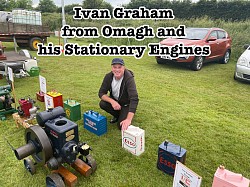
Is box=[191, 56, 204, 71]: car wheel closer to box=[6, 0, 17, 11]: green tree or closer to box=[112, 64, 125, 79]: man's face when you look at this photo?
box=[112, 64, 125, 79]: man's face

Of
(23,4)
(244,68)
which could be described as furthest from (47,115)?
(23,4)

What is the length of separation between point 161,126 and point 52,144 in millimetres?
1905

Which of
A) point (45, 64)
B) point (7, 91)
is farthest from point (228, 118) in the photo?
point (45, 64)

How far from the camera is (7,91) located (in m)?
3.62

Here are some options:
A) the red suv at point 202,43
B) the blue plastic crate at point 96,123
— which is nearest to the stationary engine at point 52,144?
the blue plastic crate at point 96,123

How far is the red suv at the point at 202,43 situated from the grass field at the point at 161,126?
579 mm

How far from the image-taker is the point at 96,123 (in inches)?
124

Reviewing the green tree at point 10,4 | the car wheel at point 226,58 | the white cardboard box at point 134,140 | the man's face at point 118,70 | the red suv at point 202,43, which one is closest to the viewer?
the white cardboard box at point 134,140

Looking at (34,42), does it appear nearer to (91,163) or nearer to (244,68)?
(244,68)

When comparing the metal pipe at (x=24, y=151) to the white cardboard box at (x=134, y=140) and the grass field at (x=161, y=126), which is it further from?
the white cardboard box at (x=134, y=140)

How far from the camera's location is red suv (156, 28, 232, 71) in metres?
7.18

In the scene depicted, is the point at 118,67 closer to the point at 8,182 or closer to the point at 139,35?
the point at 8,182

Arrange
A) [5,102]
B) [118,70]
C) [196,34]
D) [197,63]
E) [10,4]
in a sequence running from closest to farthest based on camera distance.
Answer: [118,70], [5,102], [197,63], [196,34], [10,4]

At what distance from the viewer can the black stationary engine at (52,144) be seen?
212cm
